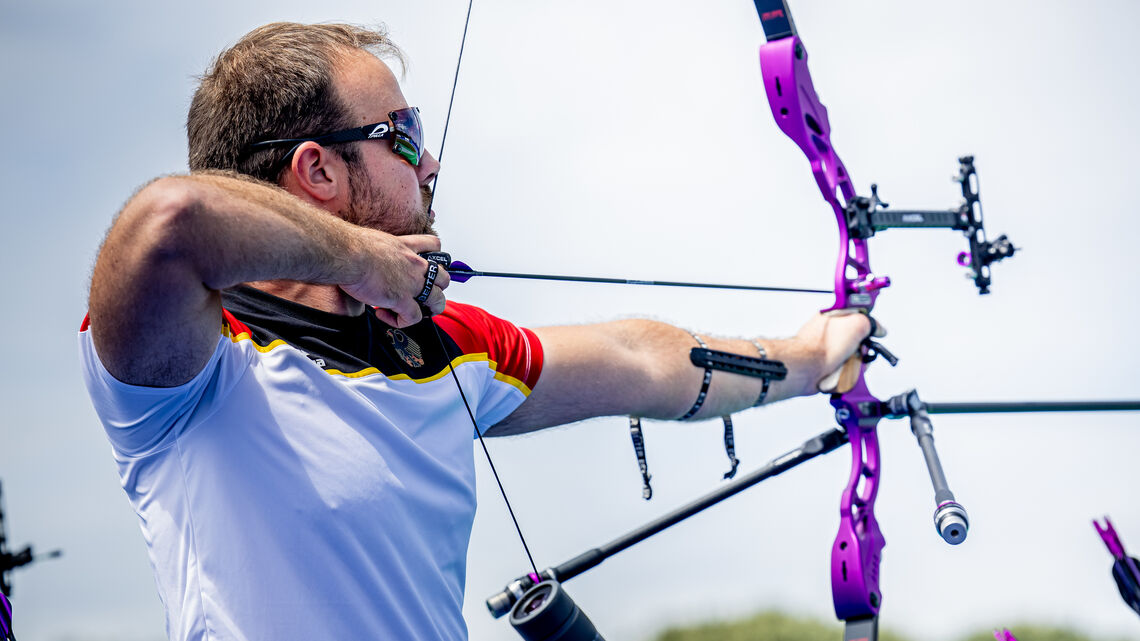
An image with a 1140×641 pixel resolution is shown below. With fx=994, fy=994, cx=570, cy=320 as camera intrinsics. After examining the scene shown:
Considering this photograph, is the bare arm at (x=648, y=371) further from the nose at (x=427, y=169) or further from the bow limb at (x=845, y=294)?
the nose at (x=427, y=169)

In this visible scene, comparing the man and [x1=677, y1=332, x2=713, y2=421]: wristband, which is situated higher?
the man

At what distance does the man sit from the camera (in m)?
1.23

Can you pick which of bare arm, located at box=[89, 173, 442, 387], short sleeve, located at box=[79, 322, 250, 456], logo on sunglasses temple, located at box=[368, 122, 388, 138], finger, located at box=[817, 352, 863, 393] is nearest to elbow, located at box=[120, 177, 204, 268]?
bare arm, located at box=[89, 173, 442, 387]

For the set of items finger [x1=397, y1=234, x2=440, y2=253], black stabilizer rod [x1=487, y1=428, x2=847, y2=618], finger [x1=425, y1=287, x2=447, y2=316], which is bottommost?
black stabilizer rod [x1=487, y1=428, x2=847, y2=618]

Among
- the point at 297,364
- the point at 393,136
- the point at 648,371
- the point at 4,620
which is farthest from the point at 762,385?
the point at 4,620

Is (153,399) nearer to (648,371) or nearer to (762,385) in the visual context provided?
(648,371)

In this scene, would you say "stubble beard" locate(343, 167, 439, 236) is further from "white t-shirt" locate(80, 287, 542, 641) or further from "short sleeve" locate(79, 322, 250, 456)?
"short sleeve" locate(79, 322, 250, 456)

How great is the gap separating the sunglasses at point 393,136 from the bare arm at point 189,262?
459mm

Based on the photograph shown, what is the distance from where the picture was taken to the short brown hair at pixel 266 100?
179cm

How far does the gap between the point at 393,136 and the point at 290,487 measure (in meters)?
0.74

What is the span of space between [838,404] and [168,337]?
1553 mm

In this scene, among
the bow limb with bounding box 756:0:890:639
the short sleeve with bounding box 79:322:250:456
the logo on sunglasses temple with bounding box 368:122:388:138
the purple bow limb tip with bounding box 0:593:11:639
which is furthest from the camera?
the bow limb with bounding box 756:0:890:639

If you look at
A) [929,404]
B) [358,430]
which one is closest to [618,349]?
[929,404]

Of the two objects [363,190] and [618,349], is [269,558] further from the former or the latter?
[618,349]
